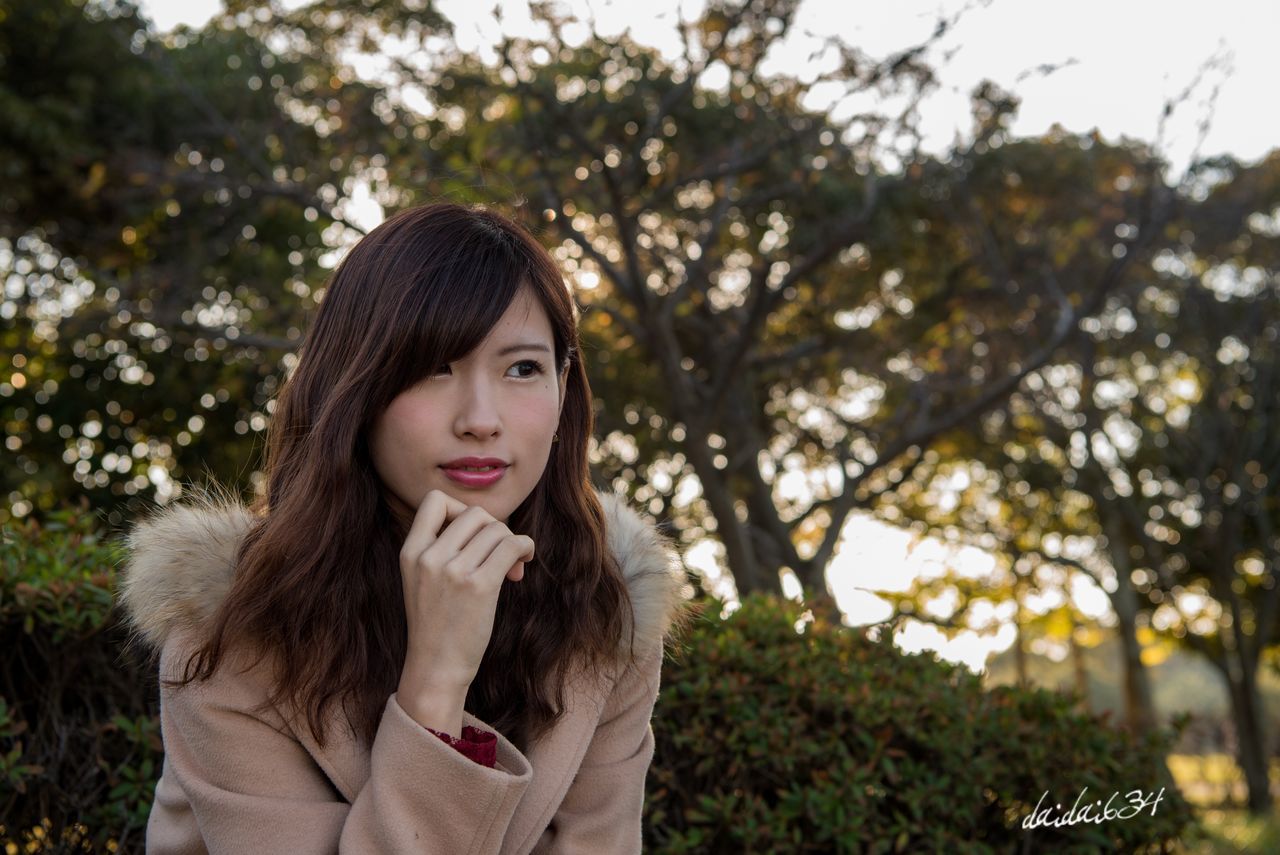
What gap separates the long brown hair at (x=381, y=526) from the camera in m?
1.89

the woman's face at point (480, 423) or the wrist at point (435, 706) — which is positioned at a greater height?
the woman's face at point (480, 423)

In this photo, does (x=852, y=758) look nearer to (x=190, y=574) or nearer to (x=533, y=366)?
(x=533, y=366)

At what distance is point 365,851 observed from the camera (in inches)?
68.4

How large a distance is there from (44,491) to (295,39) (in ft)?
13.9

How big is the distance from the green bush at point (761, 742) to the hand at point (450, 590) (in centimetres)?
96

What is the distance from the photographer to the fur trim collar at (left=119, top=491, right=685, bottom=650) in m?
1.93

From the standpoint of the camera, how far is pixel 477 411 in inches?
74.6

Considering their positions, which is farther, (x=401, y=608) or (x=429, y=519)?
(x=401, y=608)

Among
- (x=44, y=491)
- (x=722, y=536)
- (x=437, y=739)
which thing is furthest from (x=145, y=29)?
(x=437, y=739)

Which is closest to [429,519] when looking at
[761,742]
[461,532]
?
[461,532]

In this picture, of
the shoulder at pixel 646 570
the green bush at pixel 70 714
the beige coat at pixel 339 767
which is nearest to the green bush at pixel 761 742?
the green bush at pixel 70 714

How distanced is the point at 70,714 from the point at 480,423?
1.76 metres

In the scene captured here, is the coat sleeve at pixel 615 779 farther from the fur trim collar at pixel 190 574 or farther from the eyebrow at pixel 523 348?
the eyebrow at pixel 523 348

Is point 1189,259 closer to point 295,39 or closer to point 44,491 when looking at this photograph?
point 295,39
